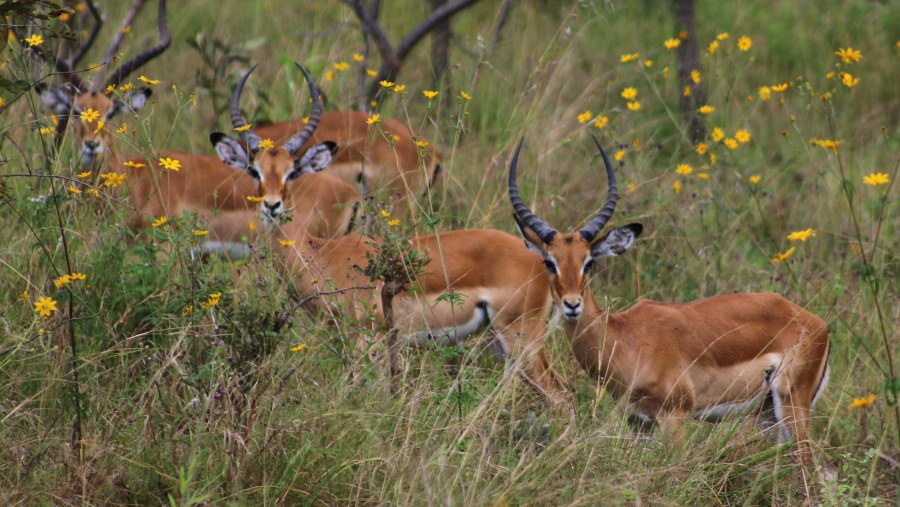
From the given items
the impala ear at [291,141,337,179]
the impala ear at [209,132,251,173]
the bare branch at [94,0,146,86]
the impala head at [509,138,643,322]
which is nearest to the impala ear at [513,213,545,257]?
the impala head at [509,138,643,322]

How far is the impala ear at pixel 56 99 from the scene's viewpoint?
25.6 ft

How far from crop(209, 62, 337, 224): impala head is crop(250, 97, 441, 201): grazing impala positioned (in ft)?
Answer: 0.66

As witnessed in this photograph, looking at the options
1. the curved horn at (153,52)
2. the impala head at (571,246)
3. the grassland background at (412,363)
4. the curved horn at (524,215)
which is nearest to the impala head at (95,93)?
the curved horn at (153,52)

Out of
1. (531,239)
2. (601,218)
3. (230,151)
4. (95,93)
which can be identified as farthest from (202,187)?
(601,218)

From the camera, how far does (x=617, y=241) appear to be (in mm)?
5809

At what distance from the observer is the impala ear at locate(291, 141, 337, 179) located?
23.8 ft

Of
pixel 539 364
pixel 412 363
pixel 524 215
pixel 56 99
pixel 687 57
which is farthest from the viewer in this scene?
pixel 687 57

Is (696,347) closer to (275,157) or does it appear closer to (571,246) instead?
(571,246)

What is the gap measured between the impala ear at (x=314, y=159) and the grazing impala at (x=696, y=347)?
189 centimetres

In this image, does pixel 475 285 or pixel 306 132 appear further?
pixel 306 132

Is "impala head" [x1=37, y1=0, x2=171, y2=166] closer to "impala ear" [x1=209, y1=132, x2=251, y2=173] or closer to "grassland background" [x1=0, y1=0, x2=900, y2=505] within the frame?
"grassland background" [x1=0, y1=0, x2=900, y2=505]

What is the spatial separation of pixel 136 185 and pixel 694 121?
4320mm

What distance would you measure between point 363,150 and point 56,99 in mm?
2117

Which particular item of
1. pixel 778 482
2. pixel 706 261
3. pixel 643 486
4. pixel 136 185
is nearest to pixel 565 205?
pixel 706 261
